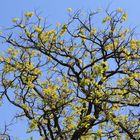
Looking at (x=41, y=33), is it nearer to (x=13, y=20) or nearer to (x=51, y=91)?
(x=13, y=20)

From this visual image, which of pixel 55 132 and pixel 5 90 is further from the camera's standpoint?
pixel 5 90

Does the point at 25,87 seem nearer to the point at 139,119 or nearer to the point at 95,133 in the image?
the point at 95,133

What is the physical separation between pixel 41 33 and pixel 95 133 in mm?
6428

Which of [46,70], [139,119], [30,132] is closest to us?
[30,132]

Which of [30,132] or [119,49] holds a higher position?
[119,49]

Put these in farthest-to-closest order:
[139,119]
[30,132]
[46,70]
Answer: [46,70] → [139,119] → [30,132]

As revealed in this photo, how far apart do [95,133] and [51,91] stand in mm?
3542

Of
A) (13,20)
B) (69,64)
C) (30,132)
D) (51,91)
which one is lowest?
(30,132)

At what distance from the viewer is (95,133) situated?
29.4 m

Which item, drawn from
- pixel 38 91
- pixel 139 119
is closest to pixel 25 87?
pixel 38 91

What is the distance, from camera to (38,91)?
1208 inches

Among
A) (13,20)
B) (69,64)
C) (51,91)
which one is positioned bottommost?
(51,91)

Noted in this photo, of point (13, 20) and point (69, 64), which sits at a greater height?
point (13, 20)

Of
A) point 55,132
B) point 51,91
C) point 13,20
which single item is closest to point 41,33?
point 13,20
